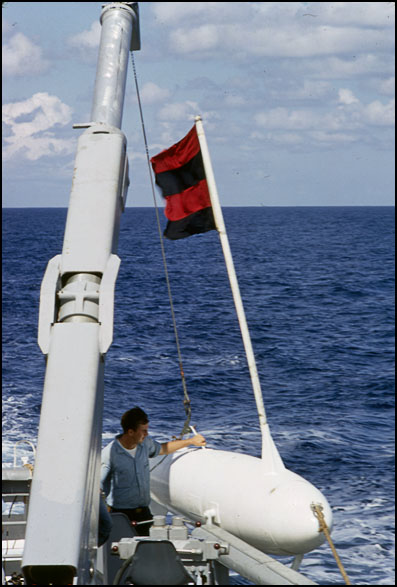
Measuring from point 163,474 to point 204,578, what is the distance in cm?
265

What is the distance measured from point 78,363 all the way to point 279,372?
97.5 ft

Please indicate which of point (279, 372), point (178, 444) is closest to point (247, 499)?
point (178, 444)

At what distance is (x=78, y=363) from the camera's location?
20.1 feet

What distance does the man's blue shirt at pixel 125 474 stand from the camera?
26.9 feet

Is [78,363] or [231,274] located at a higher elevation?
[231,274]

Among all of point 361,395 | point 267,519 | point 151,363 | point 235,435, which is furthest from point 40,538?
point 151,363

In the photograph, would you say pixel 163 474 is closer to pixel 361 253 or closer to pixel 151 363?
pixel 151 363

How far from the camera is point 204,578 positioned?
25.7ft

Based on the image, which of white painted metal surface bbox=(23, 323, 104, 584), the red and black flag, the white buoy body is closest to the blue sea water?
the white buoy body

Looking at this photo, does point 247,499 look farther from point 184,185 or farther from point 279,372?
point 279,372

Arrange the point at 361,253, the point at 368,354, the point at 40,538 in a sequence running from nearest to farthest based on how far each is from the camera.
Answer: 1. the point at 40,538
2. the point at 368,354
3. the point at 361,253

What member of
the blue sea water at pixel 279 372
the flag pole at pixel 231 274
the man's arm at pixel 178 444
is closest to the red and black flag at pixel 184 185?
the flag pole at pixel 231 274

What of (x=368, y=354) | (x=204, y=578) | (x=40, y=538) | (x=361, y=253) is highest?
(x=361, y=253)

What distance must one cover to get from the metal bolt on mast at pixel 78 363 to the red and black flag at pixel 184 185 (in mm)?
1335
